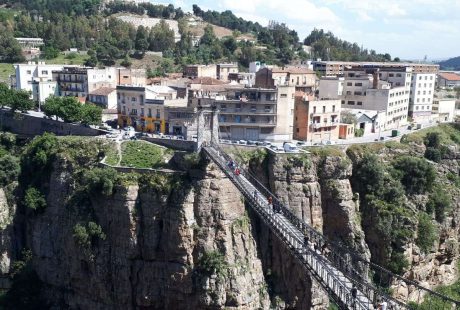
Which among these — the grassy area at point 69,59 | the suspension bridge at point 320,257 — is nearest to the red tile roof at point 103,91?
the suspension bridge at point 320,257

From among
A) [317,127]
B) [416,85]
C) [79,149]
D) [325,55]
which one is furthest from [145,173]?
[325,55]

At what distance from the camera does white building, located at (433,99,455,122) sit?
7694cm

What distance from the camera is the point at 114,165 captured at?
145ft

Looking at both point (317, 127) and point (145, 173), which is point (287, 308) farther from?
point (317, 127)

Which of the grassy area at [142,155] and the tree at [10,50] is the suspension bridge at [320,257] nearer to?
the grassy area at [142,155]

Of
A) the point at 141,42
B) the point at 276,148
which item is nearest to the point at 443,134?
the point at 276,148

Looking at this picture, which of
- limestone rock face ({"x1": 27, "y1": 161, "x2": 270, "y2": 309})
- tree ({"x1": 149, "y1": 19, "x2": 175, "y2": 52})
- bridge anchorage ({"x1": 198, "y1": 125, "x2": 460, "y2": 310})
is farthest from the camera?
tree ({"x1": 149, "y1": 19, "x2": 175, "y2": 52})

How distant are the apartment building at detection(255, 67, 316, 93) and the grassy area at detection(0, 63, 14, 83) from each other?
46.4 metres

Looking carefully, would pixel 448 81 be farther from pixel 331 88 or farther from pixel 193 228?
pixel 193 228

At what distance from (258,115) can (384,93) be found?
20926mm

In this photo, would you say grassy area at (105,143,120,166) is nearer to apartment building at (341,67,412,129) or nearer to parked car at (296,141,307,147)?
parked car at (296,141,307,147)

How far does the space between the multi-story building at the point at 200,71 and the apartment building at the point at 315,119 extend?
2704 cm

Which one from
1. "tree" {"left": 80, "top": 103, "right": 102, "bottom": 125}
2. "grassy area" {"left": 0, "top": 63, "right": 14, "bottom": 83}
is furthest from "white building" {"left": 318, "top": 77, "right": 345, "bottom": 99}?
"grassy area" {"left": 0, "top": 63, "right": 14, "bottom": 83}

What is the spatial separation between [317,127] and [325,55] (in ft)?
227
